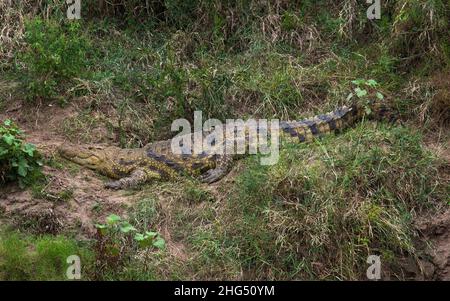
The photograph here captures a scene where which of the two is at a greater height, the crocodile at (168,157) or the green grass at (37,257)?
the crocodile at (168,157)

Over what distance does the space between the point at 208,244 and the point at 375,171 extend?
1.60 metres

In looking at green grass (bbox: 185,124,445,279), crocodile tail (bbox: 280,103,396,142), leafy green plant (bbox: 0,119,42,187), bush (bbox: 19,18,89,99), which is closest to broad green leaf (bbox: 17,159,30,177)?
leafy green plant (bbox: 0,119,42,187)

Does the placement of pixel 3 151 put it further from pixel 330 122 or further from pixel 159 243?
pixel 330 122

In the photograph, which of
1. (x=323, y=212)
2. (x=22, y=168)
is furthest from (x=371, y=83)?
(x=22, y=168)

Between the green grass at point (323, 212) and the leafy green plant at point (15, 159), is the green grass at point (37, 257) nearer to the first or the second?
the leafy green plant at point (15, 159)

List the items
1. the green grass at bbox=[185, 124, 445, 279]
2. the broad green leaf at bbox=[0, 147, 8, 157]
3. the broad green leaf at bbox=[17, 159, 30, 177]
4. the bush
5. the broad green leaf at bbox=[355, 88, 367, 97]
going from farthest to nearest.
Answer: the bush → the broad green leaf at bbox=[355, 88, 367, 97] → the broad green leaf at bbox=[17, 159, 30, 177] → the broad green leaf at bbox=[0, 147, 8, 157] → the green grass at bbox=[185, 124, 445, 279]

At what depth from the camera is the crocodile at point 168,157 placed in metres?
8.23

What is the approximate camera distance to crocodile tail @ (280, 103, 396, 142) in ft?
28.0

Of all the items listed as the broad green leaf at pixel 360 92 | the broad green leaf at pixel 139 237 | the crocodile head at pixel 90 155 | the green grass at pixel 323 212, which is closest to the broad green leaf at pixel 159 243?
the broad green leaf at pixel 139 237

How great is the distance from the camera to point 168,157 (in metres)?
8.45

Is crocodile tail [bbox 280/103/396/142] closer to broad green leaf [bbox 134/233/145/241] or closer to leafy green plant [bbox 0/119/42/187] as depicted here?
broad green leaf [bbox 134/233/145/241]

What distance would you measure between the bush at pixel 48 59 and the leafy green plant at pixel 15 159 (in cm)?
128

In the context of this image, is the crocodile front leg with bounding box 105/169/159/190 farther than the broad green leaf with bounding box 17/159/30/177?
Yes

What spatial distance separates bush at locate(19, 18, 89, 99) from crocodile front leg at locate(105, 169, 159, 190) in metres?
1.37
